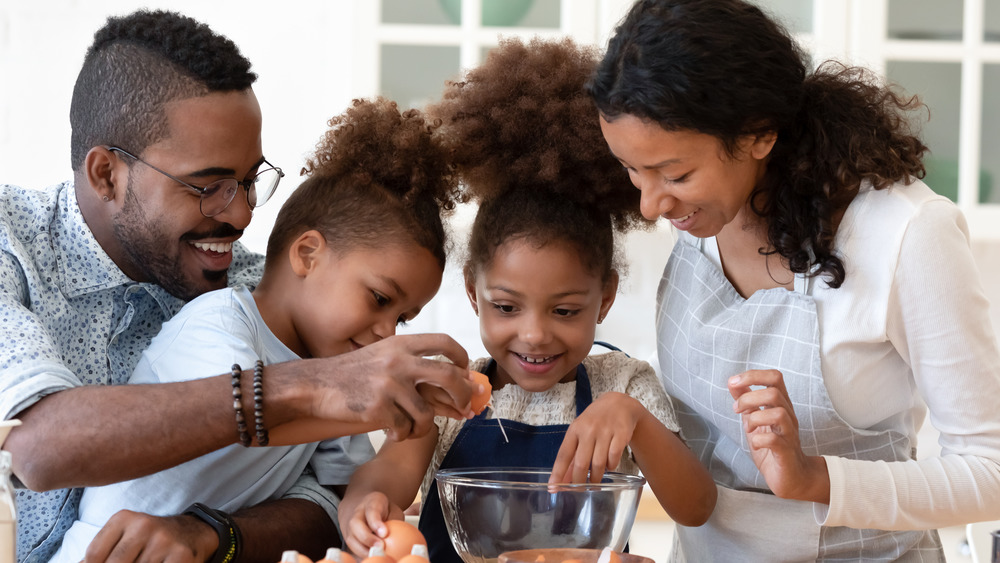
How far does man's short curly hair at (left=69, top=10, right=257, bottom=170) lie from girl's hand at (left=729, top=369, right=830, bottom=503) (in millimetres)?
773

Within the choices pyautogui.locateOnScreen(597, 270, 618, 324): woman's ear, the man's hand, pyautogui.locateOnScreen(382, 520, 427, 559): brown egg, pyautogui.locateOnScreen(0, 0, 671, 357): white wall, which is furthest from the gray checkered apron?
pyautogui.locateOnScreen(0, 0, 671, 357): white wall

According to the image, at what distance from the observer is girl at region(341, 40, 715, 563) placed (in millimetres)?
1301

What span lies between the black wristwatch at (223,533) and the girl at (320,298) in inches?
2.7

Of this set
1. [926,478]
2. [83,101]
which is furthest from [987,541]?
[83,101]

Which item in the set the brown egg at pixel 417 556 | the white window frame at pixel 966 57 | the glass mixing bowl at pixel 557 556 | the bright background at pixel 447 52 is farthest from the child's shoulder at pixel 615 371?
the white window frame at pixel 966 57

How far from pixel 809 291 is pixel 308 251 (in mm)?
678

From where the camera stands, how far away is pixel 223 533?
1.03 m

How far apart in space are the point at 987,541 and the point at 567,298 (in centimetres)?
76

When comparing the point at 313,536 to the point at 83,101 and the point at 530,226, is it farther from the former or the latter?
the point at 83,101

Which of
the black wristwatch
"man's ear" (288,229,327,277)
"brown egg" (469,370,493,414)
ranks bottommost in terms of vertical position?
the black wristwatch

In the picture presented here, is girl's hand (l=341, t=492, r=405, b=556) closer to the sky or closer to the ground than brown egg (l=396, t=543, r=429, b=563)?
closer to the ground

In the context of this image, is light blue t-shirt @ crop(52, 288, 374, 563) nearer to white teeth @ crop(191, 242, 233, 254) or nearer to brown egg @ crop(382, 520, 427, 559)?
white teeth @ crop(191, 242, 233, 254)

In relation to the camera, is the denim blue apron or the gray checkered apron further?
the denim blue apron

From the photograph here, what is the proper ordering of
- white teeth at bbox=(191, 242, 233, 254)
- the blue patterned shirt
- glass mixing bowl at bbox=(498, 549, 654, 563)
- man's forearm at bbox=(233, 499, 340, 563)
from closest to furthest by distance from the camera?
glass mixing bowl at bbox=(498, 549, 654, 563) < man's forearm at bbox=(233, 499, 340, 563) < the blue patterned shirt < white teeth at bbox=(191, 242, 233, 254)
